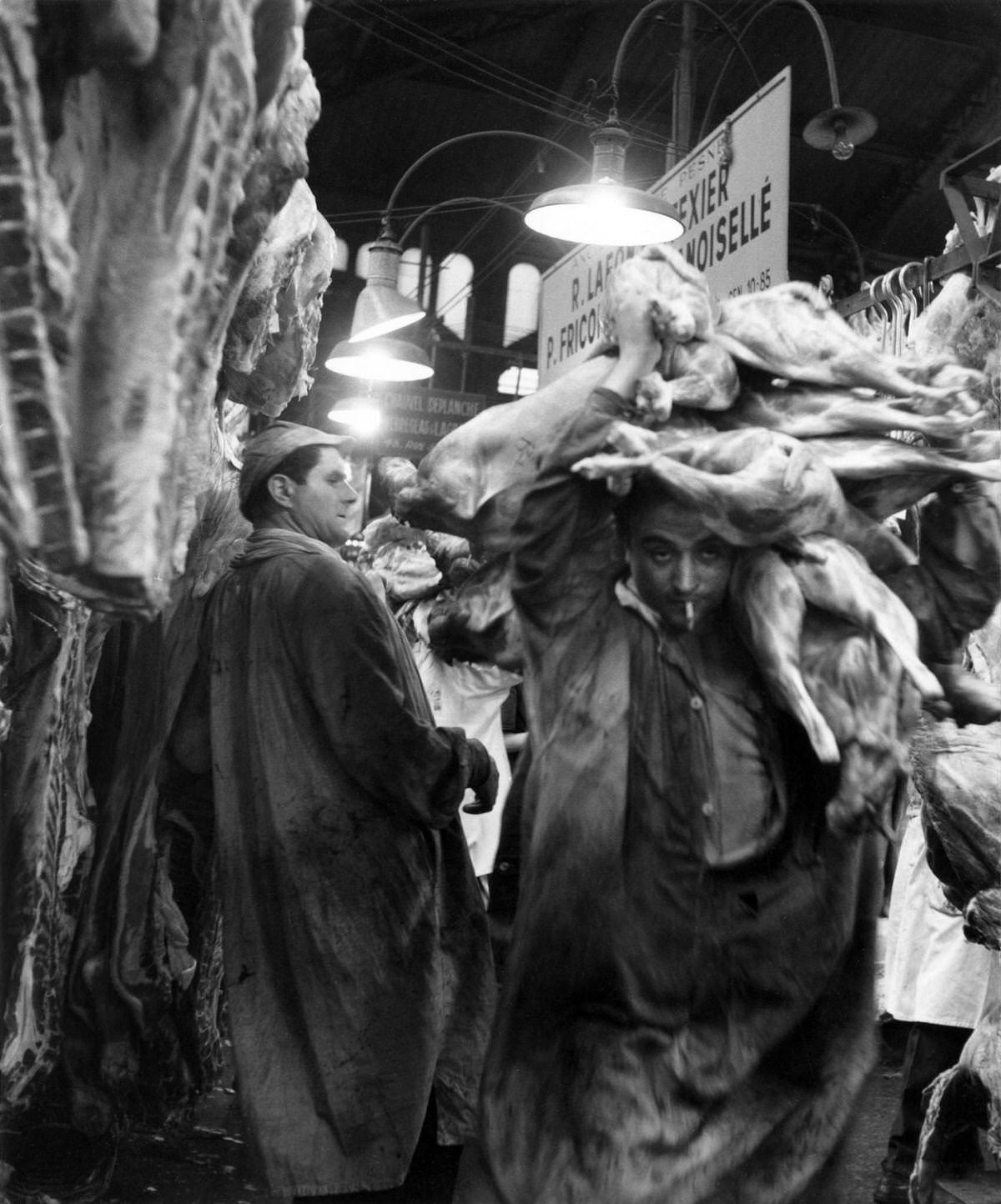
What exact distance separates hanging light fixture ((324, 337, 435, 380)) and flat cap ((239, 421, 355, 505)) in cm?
425

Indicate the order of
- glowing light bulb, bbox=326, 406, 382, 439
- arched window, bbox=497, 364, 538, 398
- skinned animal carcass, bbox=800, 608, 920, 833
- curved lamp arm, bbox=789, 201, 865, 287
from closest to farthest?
1. skinned animal carcass, bbox=800, 608, 920, 833
2. curved lamp arm, bbox=789, 201, 865, 287
3. glowing light bulb, bbox=326, 406, 382, 439
4. arched window, bbox=497, 364, 538, 398

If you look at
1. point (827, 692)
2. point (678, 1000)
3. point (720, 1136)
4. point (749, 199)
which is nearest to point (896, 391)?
point (827, 692)

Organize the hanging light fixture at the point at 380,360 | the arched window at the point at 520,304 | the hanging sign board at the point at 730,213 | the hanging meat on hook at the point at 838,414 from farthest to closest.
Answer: the arched window at the point at 520,304, the hanging light fixture at the point at 380,360, the hanging sign board at the point at 730,213, the hanging meat on hook at the point at 838,414

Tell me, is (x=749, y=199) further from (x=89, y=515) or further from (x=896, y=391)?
(x=89, y=515)

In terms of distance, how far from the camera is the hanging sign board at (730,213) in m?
4.60

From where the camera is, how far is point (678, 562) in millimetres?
2949

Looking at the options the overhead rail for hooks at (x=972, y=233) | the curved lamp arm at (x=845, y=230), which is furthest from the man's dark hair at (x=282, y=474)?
the curved lamp arm at (x=845, y=230)

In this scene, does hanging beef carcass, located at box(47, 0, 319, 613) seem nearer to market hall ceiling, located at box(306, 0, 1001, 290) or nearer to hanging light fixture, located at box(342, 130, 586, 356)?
hanging light fixture, located at box(342, 130, 586, 356)

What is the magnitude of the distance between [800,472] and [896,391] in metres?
0.35

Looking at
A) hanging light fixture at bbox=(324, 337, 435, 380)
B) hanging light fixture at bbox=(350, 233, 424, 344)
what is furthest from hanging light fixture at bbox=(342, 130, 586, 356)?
hanging light fixture at bbox=(324, 337, 435, 380)

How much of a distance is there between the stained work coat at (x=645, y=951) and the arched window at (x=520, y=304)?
52.0ft

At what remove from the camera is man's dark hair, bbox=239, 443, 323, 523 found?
4.42 meters

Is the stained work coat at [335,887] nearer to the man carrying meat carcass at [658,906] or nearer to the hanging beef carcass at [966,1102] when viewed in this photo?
the man carrying meat carcass at [658,906]

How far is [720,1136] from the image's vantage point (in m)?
2.92
